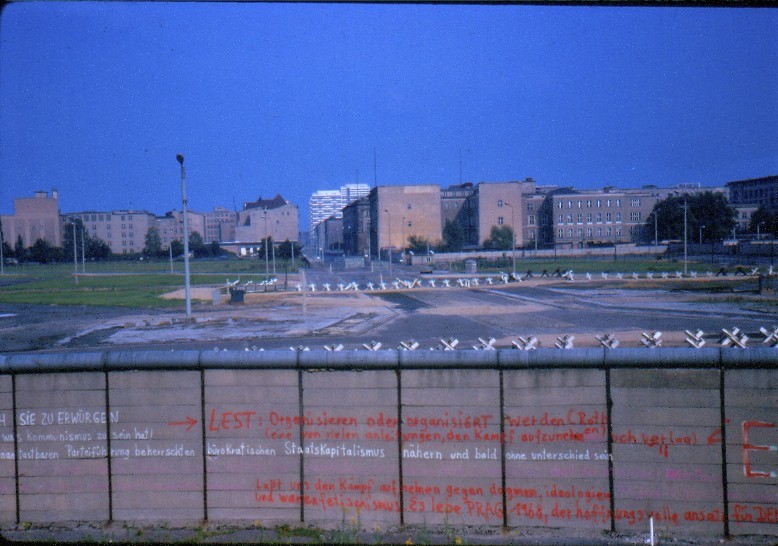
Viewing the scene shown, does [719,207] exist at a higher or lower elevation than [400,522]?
higher

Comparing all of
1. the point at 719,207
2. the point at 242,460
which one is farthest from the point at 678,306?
the point at 719,207

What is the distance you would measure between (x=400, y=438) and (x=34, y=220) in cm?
13252

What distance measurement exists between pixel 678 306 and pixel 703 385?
89.7 feet

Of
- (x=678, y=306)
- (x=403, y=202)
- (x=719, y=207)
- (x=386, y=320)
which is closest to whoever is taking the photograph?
(x=386, y=320)

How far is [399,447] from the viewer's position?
676cm

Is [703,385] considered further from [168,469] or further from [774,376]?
[168,469]

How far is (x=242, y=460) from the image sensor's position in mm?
6891

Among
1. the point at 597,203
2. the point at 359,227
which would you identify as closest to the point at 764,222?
the point at 597,203

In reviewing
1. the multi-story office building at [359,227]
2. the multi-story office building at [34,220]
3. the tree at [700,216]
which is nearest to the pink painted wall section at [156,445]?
the tree at [700,216]

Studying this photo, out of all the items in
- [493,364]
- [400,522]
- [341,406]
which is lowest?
[400,522]

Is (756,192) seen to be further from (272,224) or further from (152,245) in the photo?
(152,245)

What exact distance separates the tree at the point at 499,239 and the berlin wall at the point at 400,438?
322 ft

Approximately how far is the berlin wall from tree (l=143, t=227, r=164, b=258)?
137384 mm

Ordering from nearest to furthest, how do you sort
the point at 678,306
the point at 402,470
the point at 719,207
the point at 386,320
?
the point at 402,470 < the point at 386,320 < the point at 678,306 < the point at 719,207
